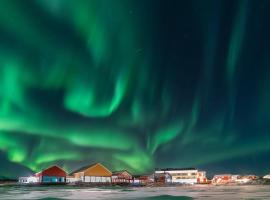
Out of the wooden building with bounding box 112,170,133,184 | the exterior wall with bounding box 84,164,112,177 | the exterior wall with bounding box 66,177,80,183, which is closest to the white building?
the wooden building with bounding box 112,170,133,184

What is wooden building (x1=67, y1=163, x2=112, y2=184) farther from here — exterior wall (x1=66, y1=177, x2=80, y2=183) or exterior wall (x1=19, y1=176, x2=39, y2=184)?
exterior wall (x1=19, y1=176, x2=39, y2=184)

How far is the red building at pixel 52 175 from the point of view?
344ft

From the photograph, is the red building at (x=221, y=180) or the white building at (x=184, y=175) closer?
the white building at (x=184, y=175)

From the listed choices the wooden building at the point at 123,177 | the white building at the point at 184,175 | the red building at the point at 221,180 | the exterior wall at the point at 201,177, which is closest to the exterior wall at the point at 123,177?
the wooden building at the point at 123,177

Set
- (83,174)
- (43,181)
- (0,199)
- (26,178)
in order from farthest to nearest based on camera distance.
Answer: (26,178) < (83,174) < (43,181) < (0,199)

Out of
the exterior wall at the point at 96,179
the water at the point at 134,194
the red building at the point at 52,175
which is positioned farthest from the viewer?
the exterior wall at the point at 96,179

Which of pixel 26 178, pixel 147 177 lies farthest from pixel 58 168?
pixel 147 177

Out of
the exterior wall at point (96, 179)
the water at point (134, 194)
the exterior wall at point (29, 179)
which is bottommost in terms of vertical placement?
the water at point (134, 194)

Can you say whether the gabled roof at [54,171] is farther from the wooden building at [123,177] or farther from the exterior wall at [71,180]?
the wooden building at [123,177]

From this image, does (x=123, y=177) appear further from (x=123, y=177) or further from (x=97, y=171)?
(x=97, y=171)

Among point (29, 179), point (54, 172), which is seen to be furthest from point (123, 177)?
point (29, 179)

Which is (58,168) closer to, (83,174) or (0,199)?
(83,174)

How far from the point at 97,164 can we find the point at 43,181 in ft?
57.6

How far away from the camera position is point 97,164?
114125 millimetres
